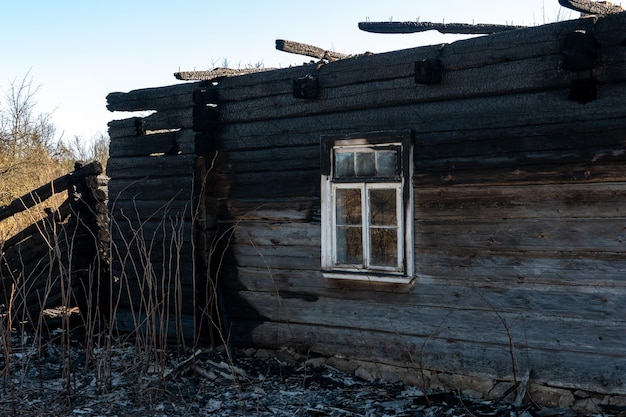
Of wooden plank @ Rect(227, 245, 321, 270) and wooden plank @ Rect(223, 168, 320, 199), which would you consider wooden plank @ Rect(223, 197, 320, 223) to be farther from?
wooden plank @ Rect(227, 245, 321, 270)

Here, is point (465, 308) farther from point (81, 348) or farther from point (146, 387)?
point (81, 348)

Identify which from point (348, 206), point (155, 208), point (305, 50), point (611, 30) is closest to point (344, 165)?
point (348, 206)

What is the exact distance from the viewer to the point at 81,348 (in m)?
7.64

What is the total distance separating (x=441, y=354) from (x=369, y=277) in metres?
0.90

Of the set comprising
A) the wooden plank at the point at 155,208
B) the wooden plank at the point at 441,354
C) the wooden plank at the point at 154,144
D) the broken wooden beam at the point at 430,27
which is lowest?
the wooden plank at the point at 441,354

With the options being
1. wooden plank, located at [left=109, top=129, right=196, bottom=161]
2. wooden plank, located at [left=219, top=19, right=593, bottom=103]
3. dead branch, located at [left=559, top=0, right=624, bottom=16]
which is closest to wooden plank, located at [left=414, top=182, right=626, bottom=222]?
wooden plank, located at [left=219, top=19, right=593, bottom=103]

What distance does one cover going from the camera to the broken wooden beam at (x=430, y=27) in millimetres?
6324

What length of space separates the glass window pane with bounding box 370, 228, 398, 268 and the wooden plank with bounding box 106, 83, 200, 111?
9.06ft

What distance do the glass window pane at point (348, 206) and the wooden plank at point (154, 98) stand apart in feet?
7.42

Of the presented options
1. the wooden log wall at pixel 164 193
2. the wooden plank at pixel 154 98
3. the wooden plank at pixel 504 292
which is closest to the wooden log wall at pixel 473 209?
the wooden plank at pixel 504 292

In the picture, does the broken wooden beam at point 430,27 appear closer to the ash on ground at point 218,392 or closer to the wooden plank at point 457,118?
the wooden plank at point 457,118

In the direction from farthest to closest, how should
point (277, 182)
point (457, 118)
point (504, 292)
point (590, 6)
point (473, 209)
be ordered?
point (277, 182) → point (457, 118) → point (473, 209) → point (504, 292) → point (590, 6)

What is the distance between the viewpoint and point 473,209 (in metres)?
5.59

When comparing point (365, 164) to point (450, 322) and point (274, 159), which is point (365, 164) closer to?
point (274, 159)
